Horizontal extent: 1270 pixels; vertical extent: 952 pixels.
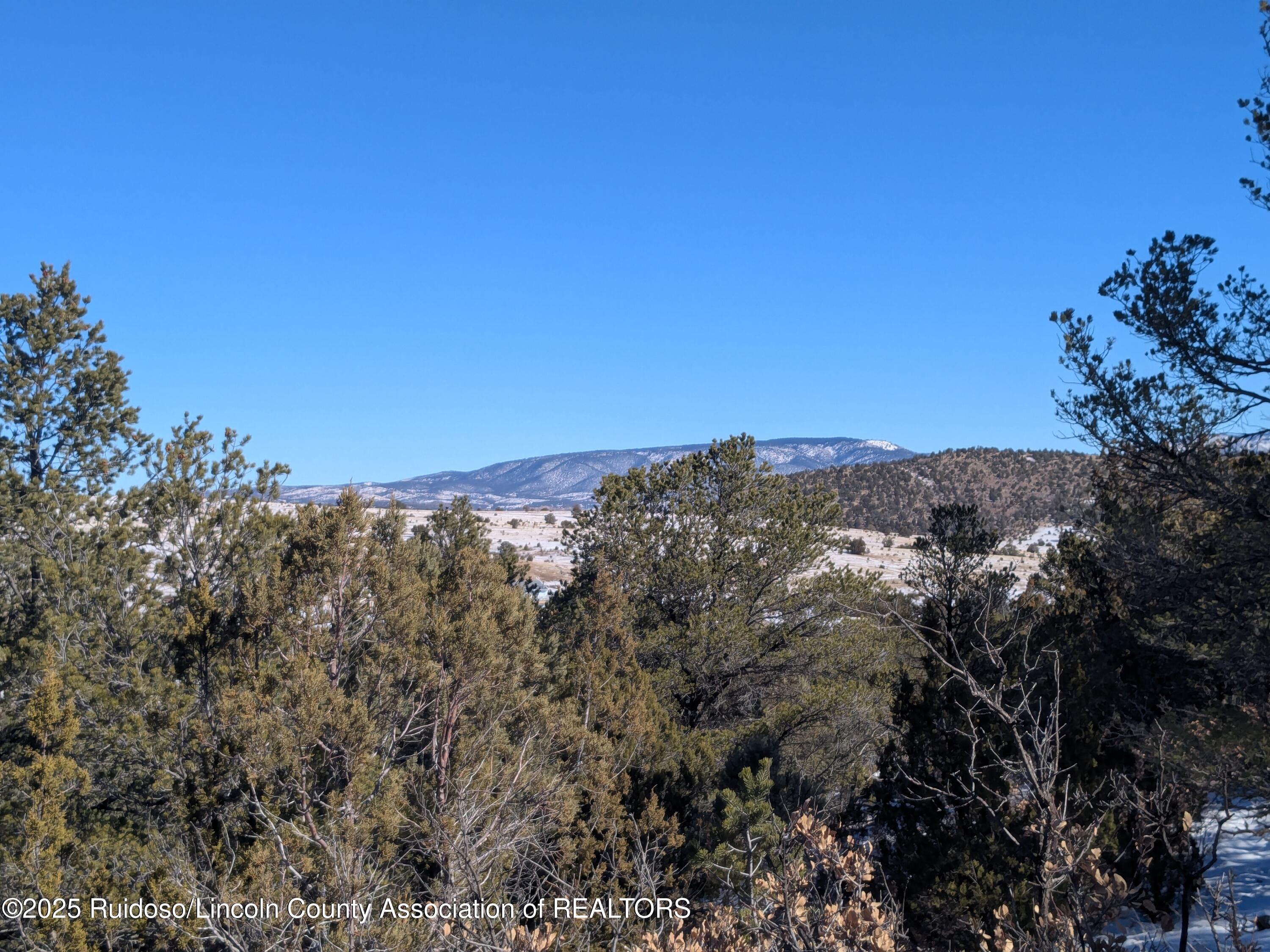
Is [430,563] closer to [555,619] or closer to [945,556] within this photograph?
[555,619]

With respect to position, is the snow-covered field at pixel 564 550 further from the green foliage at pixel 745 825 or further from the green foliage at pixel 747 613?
the green foliage at pixel 745 825

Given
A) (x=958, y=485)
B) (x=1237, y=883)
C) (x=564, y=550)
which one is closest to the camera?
(x=1237, y=883)

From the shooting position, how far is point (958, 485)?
64.2 meters

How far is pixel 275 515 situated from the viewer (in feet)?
A: 32.1

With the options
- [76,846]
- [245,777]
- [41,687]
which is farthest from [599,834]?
[41,687]

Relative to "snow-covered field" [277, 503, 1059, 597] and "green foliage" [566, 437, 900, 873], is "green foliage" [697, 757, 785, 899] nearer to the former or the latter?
"green foliage" [566, 437, 900, 873]

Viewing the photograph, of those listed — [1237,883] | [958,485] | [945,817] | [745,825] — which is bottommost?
[1237,883]

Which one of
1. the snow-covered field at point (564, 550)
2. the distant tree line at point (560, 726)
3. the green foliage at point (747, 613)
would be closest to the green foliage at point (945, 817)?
the distant tree line at point (560, 726)

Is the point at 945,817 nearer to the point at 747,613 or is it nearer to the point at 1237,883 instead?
the point at 1237,883

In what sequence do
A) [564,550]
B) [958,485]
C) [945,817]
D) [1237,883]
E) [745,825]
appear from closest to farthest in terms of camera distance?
[745,825] → [945,817] → [1237,883] → [564,550] → [958,485]

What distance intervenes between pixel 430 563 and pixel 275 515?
1.97 metres

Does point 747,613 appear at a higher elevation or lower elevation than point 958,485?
lower

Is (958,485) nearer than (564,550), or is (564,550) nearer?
(564,550)

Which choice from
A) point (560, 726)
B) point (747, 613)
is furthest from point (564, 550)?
point (560, 726)
